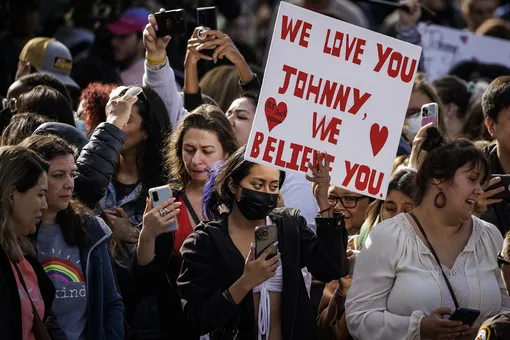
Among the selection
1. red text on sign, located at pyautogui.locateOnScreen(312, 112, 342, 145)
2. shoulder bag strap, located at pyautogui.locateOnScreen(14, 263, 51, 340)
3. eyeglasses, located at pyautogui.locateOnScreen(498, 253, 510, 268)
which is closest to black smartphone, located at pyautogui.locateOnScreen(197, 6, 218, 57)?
red text on sign, located at pyautogui.locateOnScreen(312, 112, 342, 145)

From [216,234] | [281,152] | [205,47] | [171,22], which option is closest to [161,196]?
[216,234]

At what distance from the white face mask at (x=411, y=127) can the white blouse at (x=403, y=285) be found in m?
2.44

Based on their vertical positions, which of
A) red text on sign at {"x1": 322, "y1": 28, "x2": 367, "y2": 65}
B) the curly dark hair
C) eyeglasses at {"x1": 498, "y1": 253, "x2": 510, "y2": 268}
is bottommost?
eyeglasses at {"x1": 498, "y1": 253, "x2": 510, "y2": 268}

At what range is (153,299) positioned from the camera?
260 inches

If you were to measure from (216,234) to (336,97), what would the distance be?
97 centimetres

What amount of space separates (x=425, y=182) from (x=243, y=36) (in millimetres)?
8181

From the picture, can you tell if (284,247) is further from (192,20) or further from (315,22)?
(192,20)

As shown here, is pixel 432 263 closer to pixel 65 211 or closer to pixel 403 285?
pixel 403 285

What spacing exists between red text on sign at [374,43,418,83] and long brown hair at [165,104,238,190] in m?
0.97

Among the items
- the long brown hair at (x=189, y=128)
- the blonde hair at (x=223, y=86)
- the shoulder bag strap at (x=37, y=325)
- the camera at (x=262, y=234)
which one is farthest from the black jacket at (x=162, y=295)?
the blonde hair at (x=223, y=86)

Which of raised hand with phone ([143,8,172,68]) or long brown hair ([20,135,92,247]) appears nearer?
long brown hair ([20,135,92,247])

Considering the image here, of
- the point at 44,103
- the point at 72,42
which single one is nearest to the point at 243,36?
the point at 72,42

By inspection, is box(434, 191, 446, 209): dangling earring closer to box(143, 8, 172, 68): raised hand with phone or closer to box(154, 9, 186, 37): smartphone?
box(154, 9, 186, 37): smartphone

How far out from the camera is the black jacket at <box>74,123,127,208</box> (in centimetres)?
636
